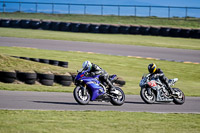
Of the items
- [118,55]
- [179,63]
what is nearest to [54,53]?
[118,55]

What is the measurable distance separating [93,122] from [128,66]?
12.3m

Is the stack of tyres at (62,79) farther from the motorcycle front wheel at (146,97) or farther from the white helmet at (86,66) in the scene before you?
the white helmet at (86,66)

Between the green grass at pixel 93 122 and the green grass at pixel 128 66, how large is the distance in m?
4.45

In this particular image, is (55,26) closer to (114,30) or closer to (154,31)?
(114,30)

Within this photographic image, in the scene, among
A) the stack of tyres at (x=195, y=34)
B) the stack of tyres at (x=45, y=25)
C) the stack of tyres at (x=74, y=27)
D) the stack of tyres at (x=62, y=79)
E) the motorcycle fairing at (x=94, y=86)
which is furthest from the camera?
the stack of tyres at (x=45, y=25)

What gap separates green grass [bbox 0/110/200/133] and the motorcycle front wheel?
188 centimetres

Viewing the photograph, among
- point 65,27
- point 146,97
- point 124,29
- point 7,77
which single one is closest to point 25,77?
point 7,77

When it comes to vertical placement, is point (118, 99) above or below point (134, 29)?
below

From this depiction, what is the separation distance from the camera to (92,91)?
36.6 feet

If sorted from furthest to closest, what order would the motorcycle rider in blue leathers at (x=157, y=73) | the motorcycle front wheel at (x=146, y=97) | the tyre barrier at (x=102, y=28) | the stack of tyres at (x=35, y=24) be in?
the stack of tyres at (x=35, y=24), the tyre barrier at (x=102, y=28), the motorcycle rider in blue leathers at (x=157, y=73), the motorcycle front wheel at (x=146, y=97)

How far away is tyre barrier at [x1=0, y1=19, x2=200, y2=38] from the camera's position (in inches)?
1451

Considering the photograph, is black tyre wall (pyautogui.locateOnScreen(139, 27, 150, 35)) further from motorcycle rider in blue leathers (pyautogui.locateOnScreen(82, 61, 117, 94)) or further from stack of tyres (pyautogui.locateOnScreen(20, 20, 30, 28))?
motorcycle rider in blue leathers (pyautogui.locateOnScreen(82, 61, 117, 94))

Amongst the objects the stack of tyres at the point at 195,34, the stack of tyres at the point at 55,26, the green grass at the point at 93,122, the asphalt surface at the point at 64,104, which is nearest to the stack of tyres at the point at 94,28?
the stack of tyres at the point at 55,26

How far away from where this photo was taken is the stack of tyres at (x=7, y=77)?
13867 millimetres
